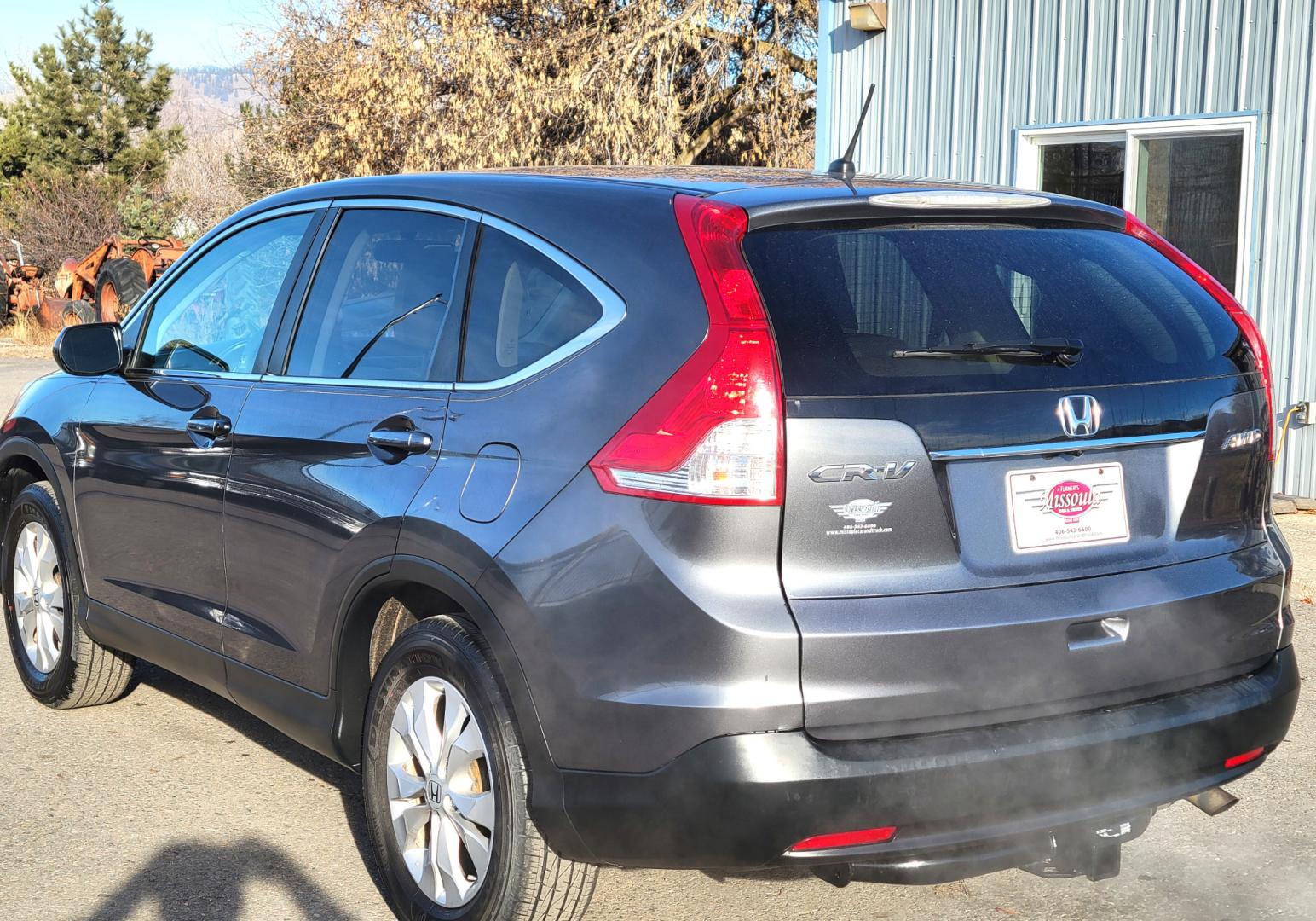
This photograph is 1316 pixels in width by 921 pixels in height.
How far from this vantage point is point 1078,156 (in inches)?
387

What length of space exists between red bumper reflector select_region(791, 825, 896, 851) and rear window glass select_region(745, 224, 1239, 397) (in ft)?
2.73

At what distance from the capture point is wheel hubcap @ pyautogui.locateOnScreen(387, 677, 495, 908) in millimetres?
3133

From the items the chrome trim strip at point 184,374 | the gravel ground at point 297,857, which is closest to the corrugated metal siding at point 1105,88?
the gravel ground at point 297,857

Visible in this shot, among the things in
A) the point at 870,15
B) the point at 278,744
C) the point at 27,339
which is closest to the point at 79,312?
the point at 27,339

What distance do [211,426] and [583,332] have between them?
156 cm

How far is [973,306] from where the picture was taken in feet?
10.0

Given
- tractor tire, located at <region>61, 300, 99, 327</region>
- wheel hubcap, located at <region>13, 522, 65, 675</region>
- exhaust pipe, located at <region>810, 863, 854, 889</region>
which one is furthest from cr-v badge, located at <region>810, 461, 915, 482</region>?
tractor tire, located at <region>61, 300, 99, 327</region>

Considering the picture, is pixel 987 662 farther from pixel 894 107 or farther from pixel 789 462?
pixel 894 107

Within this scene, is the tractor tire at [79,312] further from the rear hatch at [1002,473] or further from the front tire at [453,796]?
the rear hatch at [1002,473]

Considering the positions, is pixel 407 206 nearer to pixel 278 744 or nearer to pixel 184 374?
pixel 184 374

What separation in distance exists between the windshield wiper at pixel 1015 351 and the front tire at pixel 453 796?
1.12 meters

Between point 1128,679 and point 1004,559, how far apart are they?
1.24 ft

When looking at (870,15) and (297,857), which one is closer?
(297,857)

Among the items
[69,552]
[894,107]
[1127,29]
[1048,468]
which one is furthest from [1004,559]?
[894,107]
